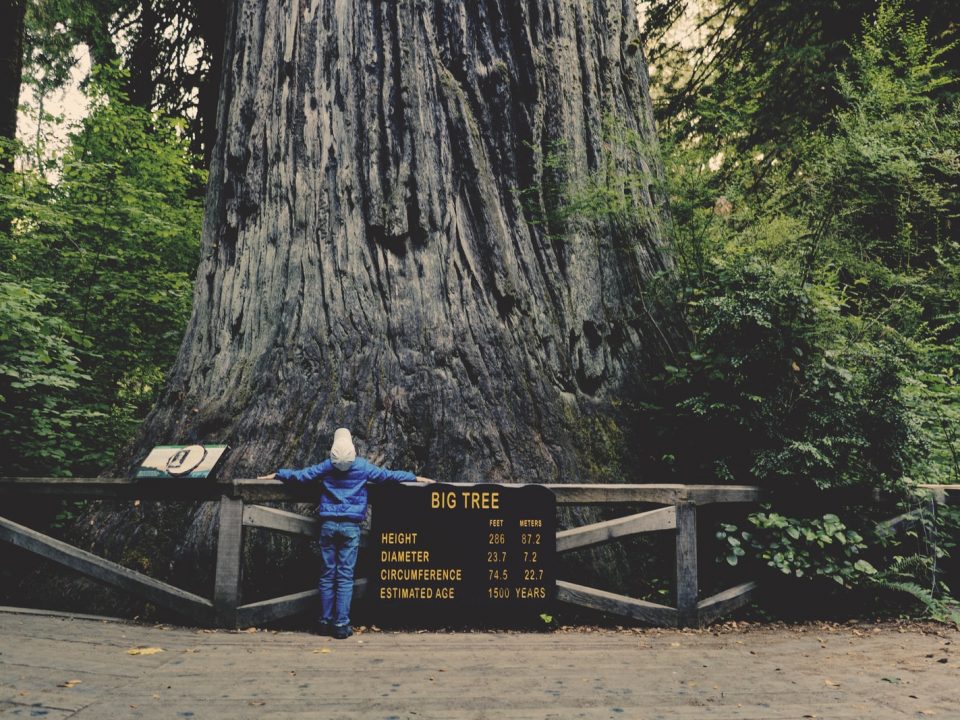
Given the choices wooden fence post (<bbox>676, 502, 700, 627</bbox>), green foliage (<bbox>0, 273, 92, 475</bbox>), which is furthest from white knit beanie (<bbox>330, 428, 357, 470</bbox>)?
green foliage (<bbox>0, 273, 92, 475</bbox>)

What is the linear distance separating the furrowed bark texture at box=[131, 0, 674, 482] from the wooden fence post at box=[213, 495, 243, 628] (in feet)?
2.68

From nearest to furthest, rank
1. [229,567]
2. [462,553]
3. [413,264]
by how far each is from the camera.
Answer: [229,567] → [462,553] → [413,264]

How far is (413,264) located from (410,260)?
5cm

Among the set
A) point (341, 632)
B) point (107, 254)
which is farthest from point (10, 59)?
point (341, 632)

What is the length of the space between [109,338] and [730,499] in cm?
875

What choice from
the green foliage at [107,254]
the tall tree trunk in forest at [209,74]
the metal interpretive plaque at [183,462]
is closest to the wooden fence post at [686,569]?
the metal interpretive plaque at [183,462]

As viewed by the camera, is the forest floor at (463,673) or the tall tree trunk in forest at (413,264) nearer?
the forest floor at (463,673)

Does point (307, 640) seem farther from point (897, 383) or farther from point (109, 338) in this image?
point (109, 338)

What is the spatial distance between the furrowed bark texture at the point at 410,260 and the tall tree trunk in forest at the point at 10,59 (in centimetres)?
577

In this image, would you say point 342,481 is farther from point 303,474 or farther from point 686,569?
point 686,569

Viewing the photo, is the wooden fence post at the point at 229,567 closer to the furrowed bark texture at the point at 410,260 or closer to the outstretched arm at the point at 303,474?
the outstretched arm at the point at 303,474

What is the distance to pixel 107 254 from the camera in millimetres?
9539

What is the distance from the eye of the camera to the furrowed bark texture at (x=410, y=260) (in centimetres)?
598

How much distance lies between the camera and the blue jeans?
15.8 ft
